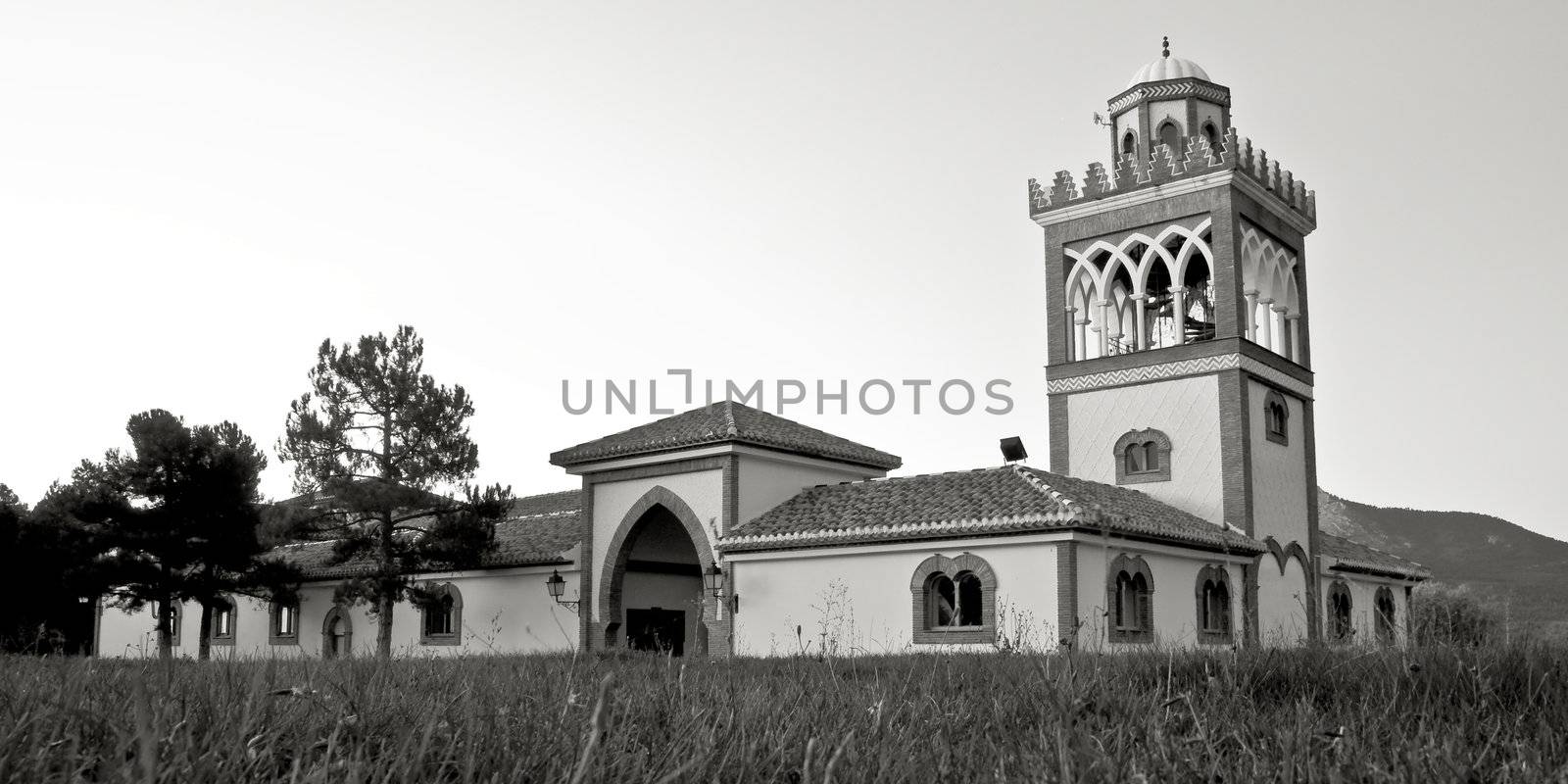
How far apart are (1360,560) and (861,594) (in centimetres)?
1441

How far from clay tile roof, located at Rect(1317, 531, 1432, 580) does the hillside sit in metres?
15.6

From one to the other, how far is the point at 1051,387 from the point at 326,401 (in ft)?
53.3

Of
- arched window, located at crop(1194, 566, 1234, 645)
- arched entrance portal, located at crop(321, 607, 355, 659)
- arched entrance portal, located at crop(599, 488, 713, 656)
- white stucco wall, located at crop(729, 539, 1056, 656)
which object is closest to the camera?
white stucco wall, located at crop(729, 539, 1056, 656)

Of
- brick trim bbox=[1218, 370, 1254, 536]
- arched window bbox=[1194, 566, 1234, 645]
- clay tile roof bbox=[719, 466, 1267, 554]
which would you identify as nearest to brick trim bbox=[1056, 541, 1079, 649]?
clay tile roof bbox=[719, 466, 1267, 554]

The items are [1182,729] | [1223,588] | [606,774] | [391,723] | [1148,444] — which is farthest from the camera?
[1148,444]

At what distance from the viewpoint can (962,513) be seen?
22.6 meters

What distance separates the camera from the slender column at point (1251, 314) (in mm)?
27827

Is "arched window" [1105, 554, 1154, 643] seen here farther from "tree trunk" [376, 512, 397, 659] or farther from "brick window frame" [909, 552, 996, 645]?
"tree trunk" [376, 512, 397, 659]

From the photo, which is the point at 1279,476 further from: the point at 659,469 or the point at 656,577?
the point at 656,577

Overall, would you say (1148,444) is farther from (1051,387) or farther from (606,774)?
(606,774)

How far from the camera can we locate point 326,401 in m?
29.9

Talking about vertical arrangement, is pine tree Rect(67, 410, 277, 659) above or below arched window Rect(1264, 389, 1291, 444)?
below

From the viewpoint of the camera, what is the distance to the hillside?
52.1m

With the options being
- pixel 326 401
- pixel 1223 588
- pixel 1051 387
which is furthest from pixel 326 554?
pixel 1223 588
